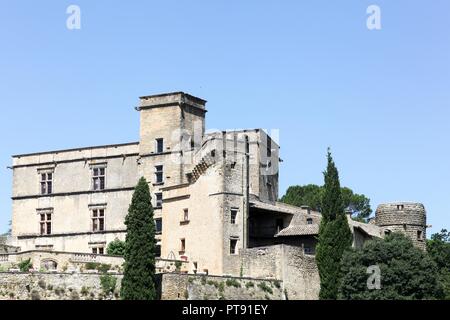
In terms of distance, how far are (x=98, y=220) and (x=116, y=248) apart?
5105mm

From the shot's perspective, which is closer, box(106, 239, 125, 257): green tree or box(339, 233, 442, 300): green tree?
box(339, 233, 442, 300): green tree

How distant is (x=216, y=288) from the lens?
57125 mm

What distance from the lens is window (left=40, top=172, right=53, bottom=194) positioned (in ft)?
249

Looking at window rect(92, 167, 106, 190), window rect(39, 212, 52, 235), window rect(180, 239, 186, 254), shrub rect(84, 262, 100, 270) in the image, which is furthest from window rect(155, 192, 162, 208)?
shrub rect(84, 262, 100, 270)

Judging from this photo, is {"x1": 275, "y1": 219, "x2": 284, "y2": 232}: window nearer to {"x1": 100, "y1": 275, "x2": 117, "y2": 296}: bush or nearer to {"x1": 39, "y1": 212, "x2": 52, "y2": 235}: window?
{"x1": 100, "y1": 275, "x2": 117, "y2": 296}: bush

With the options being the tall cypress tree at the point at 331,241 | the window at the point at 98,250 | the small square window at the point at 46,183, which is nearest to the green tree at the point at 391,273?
the tall cypress tree at the point at 331,241

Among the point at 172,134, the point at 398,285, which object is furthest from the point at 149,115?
the point at 398,285

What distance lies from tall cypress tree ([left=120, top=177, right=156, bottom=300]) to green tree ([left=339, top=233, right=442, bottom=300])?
11437mm

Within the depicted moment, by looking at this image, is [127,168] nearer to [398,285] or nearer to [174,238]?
[174,238]

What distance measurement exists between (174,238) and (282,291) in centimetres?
911

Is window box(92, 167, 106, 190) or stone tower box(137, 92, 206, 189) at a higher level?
stone tower box(137, 92, 206, 189)
